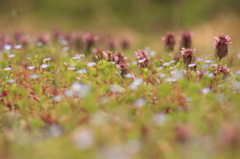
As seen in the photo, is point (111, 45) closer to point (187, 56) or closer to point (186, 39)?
point (186, 39)

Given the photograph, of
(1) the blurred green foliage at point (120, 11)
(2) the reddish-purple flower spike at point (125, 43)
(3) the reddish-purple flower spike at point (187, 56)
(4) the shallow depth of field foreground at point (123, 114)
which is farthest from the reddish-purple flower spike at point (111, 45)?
(1) the blurred green foliage at point (120, 11)

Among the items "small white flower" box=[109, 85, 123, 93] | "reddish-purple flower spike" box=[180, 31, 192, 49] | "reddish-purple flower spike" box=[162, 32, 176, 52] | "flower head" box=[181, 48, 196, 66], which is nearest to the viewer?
"small white flower" box=[109, 85, 123, 93]

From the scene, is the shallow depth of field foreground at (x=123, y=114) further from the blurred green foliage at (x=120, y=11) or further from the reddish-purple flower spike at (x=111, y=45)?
the blurred green foliage at (x=120, y=11)

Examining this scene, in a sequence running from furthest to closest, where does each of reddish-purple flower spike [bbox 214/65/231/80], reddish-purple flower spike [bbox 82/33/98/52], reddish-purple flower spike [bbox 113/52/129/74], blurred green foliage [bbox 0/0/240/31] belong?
blurred green foliage [bbox 0/0/240/31], reddish-purple flower spike [bbox 82/33/98/52], reddish-purple flower spike [bbox 113/52/129/74], reddish-purple flower spike [bbox 214/65/231/80]

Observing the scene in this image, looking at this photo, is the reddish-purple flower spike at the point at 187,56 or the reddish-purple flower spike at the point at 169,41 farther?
the reddish-purple flower spike at the point at 169,41

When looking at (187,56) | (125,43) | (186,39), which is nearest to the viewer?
(187,56)

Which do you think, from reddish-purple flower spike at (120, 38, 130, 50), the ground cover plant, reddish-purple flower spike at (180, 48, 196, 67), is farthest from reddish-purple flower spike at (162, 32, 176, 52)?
reddish-purple flower spike at (120, 38, 130, 50)

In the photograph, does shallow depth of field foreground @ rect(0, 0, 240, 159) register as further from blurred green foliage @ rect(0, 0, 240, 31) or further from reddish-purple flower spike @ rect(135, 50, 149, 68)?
blurred green foliage @ rect(0, 0, 240, 31)

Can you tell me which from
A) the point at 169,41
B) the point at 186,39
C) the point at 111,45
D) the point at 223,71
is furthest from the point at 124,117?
the point at 111,45

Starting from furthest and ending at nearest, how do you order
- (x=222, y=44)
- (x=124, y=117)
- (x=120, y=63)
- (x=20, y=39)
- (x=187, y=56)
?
(x=20, y=39) < (x=120, y=63) < (x=187, y=56) < (x=222, y=44) < (x=124, y=117)
